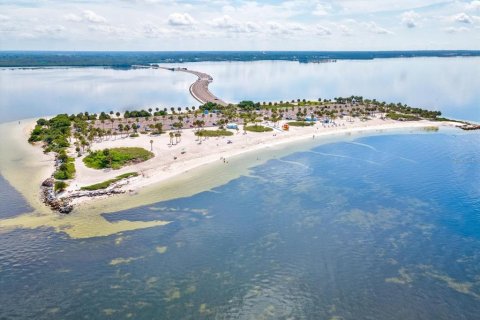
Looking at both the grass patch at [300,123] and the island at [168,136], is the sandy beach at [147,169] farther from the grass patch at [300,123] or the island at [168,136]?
the grass patch at [300,123]

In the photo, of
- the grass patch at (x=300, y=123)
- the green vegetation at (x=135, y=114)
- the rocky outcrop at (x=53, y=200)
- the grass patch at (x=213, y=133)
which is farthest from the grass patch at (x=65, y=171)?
the grass patch at (x=300, y=123)

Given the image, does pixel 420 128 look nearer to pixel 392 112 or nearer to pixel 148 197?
pixel 392 112

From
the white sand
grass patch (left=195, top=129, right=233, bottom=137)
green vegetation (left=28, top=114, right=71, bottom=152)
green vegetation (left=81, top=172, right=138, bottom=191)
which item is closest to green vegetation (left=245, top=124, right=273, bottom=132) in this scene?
the white sand

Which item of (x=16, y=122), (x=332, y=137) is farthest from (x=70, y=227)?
(x=16, y=122)

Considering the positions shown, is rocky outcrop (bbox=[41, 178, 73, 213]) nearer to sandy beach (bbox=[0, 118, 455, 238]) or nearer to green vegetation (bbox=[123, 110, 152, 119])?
sandy beach (bbox=[0, 118, 455, 238])

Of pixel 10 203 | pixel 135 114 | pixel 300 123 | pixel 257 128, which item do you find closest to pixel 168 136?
pixel 257 128

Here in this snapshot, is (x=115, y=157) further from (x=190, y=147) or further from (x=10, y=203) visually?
(x=10, y=203)

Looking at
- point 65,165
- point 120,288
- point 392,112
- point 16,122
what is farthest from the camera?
point 392,112
